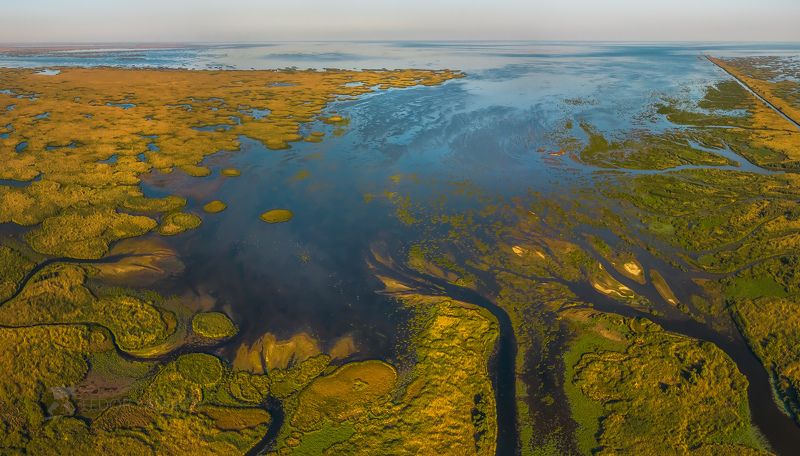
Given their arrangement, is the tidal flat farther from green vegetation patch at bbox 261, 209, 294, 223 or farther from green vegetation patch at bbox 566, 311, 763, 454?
green vegetation patch at bbox 261, 209, 294, 223

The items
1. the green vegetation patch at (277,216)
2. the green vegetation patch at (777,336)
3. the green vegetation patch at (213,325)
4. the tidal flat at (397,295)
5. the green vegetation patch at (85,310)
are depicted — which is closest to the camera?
the tidal flat at (397,295)

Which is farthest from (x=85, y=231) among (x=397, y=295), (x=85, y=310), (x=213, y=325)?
(x=397, y=295)

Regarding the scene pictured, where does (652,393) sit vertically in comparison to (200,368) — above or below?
below

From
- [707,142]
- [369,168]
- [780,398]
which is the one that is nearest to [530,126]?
[707,142]

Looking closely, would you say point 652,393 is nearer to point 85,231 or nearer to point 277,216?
point 277,216

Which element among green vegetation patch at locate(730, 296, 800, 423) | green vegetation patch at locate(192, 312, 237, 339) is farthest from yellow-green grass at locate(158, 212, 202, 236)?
green vegetation patch at locate(730, 296, 800, 423)

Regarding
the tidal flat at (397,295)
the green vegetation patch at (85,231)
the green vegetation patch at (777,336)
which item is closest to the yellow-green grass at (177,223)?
the tidal flat at (397,295)

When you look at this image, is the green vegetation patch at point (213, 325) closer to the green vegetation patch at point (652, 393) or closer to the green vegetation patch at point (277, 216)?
the green vegetation patch at point (277, 216)

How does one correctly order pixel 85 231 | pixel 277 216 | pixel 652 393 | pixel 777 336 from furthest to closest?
pixel 277 216, pixel 85 231, pixel 777 336, pixel 652 393
